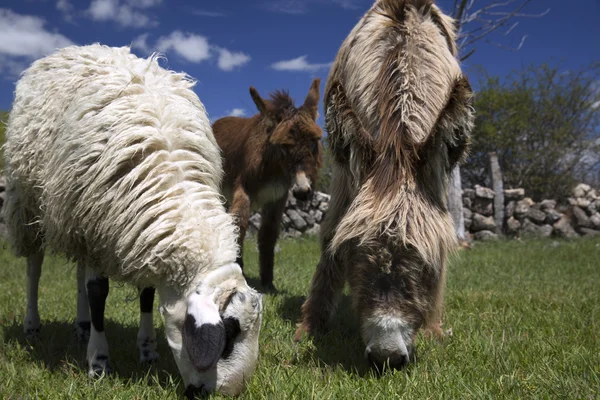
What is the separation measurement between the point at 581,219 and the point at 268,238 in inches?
440

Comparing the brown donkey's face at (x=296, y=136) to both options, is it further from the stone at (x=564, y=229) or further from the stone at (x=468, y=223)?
the stone at (x=564, y=229)

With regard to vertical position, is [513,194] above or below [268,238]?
above

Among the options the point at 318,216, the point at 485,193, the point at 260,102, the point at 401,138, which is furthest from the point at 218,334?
the point at 485,193

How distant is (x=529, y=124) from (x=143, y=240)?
16803 millimetres

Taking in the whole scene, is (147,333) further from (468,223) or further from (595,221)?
(595,221)

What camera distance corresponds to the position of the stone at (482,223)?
44.1ft

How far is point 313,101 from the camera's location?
609 centimetres

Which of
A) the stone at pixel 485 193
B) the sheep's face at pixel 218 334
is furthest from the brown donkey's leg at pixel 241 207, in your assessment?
the stone at pixel 485 193

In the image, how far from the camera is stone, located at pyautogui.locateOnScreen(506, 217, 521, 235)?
13.6m

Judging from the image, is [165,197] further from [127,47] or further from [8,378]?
[127,47]

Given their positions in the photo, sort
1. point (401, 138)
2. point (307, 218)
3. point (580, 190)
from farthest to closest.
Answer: point (580, 190)
point (307, 218)
point (401, 138)

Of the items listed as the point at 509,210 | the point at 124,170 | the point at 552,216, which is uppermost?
the point at 509,210

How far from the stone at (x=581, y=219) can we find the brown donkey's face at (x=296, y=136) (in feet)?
36.0

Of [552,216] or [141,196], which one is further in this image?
[552,216]
